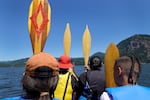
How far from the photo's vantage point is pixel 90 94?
7391 millimetres

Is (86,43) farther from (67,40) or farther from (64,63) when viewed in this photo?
(64,63)

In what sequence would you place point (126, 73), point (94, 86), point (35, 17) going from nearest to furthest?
point (126, 73) → point (35, 17) → point (94, 86)

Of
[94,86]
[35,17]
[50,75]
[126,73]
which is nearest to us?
[50,75]

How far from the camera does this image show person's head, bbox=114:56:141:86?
3812mm

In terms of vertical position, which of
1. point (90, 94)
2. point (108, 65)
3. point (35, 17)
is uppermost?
point (35, 17)

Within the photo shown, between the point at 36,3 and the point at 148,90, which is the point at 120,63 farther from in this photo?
the point at 36,3

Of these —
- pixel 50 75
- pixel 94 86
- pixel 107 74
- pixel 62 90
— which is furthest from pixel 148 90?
pixel 94 86

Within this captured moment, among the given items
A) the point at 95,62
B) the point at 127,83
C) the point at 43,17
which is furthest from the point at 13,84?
the point at 127,83

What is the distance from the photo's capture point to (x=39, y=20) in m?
6.22

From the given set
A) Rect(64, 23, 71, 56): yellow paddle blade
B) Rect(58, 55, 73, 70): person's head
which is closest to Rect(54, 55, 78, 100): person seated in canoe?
Rect(58, 55, 73, 70): person's head

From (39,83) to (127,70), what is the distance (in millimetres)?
1317

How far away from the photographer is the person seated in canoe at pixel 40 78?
281 centimetres

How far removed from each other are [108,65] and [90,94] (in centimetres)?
128

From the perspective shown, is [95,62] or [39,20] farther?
[95,62]
